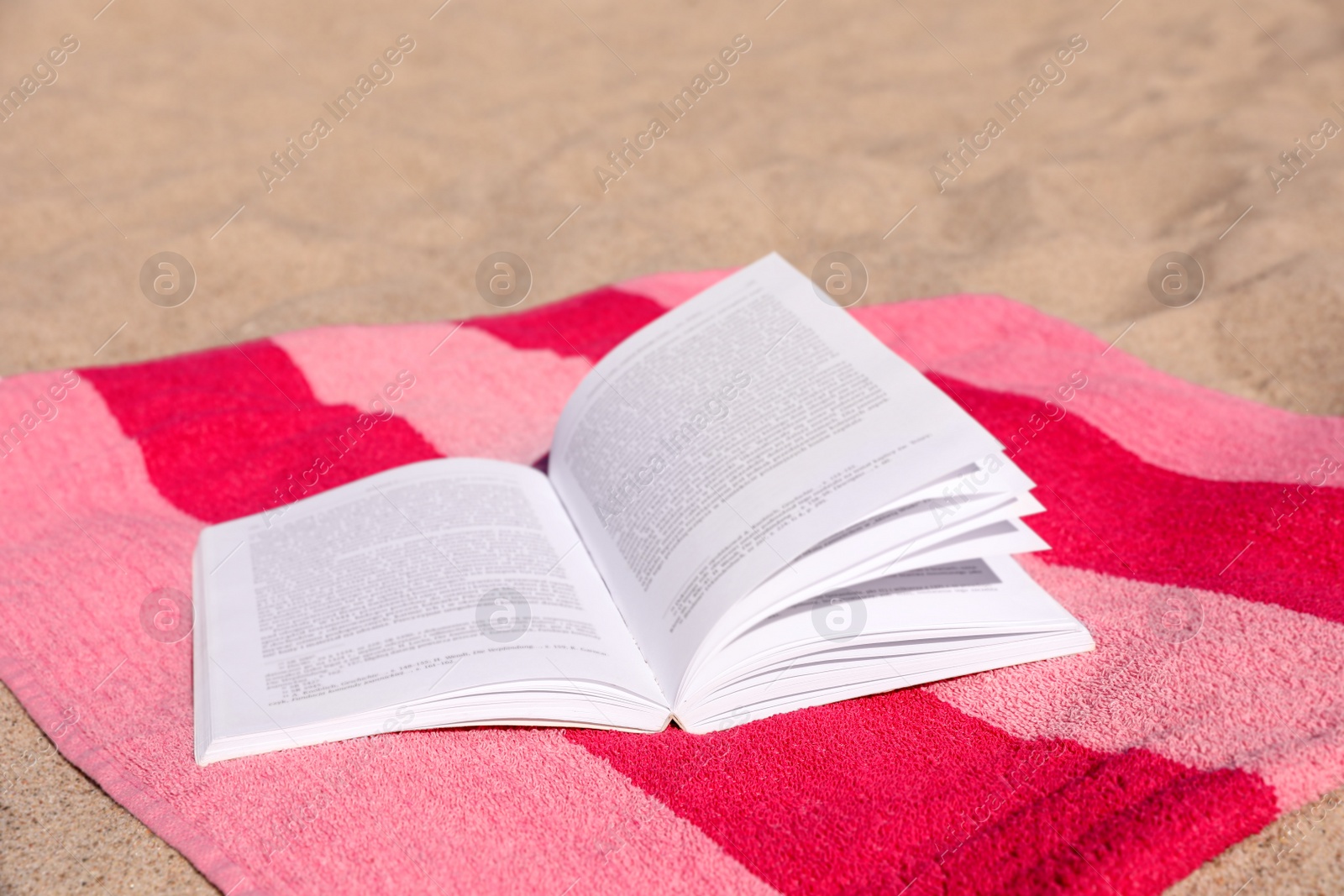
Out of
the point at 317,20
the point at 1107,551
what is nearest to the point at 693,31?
the point at 317,20

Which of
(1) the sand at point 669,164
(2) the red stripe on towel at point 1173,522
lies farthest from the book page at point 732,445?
(1) the sand at point 669,164

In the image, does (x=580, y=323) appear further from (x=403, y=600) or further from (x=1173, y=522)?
(x=1173, y=522)

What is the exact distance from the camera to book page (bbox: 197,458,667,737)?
2.51ft

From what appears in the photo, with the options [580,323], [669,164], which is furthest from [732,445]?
[669,164]

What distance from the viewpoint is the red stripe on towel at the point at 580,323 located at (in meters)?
1.43

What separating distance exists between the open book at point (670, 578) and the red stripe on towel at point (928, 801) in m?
0.03

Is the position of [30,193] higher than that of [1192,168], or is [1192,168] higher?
[30,193]

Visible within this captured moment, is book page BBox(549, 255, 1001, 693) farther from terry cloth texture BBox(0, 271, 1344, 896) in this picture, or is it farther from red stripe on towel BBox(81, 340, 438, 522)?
red stripe on towel BBox(81, 340, 438, 522)

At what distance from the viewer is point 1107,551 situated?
3.31 ft

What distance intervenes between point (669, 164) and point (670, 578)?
1596 millimetres

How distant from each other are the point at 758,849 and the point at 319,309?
131cm

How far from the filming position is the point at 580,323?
147cm

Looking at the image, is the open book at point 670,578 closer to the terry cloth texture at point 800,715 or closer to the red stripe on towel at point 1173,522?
the terry cloth texture at point 800,715

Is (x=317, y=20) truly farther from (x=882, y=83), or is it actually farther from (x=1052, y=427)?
(x=1052, y=427)
